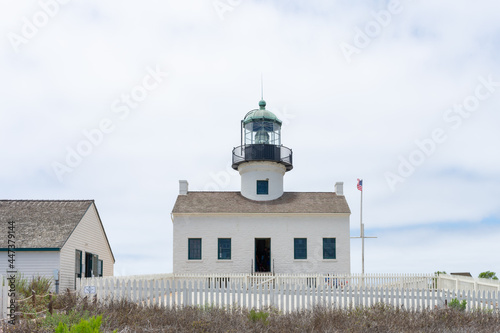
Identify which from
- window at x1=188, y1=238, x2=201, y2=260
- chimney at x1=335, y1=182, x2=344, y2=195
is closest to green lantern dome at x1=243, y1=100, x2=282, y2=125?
chimney at x1=335, y1=182, x2=344, y2=195

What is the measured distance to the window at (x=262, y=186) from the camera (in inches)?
1156

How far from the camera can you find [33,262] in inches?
747

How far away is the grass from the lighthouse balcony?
17.8 metres

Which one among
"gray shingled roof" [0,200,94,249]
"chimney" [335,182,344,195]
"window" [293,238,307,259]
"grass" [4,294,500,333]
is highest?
"chimney" [335,182,344,195]

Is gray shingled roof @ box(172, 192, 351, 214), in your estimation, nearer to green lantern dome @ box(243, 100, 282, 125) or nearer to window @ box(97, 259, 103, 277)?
green lantern dome @ box(243, 100, 282, 125)

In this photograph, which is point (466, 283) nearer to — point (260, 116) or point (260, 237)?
point (260, 237)

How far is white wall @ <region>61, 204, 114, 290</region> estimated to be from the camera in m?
19.8

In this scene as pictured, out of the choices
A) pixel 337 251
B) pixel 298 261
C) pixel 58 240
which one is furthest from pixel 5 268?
pixel 337 251

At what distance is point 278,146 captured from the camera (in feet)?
98.2

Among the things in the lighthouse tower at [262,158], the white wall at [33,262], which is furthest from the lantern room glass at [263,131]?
the white wall at [33,262]

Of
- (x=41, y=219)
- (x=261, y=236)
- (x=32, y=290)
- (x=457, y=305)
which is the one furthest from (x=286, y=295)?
(x=261, y=236)

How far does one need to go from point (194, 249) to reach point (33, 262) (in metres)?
9.99

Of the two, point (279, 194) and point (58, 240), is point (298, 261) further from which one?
point (58, 240)

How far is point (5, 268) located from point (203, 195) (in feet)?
41.7
